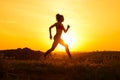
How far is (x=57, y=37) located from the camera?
2147 cm

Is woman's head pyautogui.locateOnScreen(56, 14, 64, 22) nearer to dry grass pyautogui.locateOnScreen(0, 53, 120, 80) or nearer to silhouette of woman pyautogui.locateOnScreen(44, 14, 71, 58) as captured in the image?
silhouette of woman pyautogui.locateOnScreen(44, 14, 71, 58)

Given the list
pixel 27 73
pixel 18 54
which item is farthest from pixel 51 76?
pixel 18 54

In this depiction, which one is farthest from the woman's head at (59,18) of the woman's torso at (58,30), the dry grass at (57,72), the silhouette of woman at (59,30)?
the dry grass at (57,72)

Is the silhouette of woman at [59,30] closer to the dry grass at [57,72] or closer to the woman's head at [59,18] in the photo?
the woman's head at [59,18]

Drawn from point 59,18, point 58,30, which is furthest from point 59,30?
point 59,18

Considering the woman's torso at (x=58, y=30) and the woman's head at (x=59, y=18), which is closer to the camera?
the woman's head at (x=59, y=18)

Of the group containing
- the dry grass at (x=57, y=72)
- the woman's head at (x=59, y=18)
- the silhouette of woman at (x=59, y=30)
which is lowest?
the dry grass at (x=57, y=72)

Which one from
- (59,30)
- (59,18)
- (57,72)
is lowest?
(57,72)

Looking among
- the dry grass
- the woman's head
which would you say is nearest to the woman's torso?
the woman's head

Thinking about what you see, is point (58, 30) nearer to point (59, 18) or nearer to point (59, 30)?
point (59, 30)

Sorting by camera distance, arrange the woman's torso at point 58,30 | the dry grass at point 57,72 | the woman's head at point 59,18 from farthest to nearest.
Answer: the woman's torso at point 58,30 → the woman's head at point 59,18 → the dry grass at point 57,72

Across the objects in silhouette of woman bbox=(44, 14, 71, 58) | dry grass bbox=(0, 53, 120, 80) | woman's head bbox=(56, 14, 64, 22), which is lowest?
dry grass bbox=(0, 53, 120, 80)

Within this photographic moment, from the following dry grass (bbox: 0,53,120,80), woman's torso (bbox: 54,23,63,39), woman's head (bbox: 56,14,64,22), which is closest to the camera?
dry grass (bbox: 0,53,120,80)

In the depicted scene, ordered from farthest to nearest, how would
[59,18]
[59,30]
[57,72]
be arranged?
[59,30] < [59,18] < [57,72]
